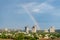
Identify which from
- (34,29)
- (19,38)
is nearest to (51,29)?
(34,29)

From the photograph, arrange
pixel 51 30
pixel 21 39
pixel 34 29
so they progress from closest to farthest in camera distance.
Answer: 1. pixel 21 39
2. pixel 34 29
3. pixel 51 30

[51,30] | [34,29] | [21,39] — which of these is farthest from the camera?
[51,30]

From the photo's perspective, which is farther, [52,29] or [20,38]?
[52,29]

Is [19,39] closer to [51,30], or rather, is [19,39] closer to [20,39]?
[20,39]

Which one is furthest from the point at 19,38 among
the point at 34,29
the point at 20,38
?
the point at 34,29

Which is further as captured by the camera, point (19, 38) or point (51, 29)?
point (51, 29)

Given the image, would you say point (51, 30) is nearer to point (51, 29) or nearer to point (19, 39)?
point (51, 29)

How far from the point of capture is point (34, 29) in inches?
4850

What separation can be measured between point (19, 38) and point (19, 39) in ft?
1.70

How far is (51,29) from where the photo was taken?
14188cm

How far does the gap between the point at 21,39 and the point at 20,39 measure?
66 cm

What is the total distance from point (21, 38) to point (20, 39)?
0.89 feet

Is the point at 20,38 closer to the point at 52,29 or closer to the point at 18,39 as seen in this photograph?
the point at 18,39

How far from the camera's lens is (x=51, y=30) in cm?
14088
